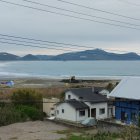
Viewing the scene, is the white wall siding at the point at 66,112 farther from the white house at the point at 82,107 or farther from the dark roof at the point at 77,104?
the dark roof at the point at 77,104

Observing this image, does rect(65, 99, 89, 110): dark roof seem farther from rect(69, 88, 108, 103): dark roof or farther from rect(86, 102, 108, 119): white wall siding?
rect(69, 88, 108, 103): dark roof

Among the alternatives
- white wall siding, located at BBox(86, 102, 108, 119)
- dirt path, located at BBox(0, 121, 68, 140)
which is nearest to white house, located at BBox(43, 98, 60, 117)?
dirt path, located at BBox(0, 121, 68, 140)

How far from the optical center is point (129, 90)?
102 feet

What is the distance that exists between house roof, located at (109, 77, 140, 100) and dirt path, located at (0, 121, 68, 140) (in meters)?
5.71

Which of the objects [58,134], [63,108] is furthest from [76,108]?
[58,134]

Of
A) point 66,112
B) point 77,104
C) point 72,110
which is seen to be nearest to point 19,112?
point 66,112

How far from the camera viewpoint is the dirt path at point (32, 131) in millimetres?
26703

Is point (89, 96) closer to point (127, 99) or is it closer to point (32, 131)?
point (127, 99)

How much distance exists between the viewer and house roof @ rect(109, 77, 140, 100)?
99.1 ft

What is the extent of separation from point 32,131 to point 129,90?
30.6ft

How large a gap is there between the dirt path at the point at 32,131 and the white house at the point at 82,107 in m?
2.03

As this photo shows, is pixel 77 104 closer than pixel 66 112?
Yes

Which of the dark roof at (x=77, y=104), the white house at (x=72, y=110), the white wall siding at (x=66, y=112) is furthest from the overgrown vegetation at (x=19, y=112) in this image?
the dark roof at (x=77, y=104)

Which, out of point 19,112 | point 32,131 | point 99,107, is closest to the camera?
point 32,131
